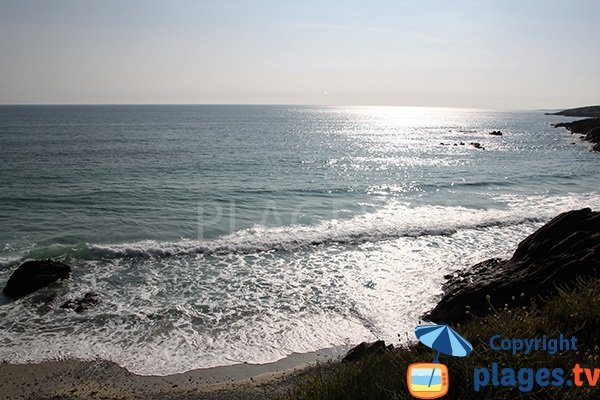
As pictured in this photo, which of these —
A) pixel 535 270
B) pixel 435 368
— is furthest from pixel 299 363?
pixel 535 270

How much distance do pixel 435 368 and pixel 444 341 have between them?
0.54 metres

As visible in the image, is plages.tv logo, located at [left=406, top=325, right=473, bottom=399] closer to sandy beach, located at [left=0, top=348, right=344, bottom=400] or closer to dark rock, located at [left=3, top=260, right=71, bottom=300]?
sandy beach, located at [left=0, top=348, right=344, bottom=400]

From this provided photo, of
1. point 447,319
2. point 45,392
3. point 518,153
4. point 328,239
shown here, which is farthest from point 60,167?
point 518,153

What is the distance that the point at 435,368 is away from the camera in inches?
207

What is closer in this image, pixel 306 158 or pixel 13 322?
pixel 13 322

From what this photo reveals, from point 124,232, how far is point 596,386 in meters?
21.8

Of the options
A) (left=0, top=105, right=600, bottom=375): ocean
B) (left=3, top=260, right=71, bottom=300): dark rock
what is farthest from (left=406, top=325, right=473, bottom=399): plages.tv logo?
(left=3, top=260, right=71, bottom=300): dark rock

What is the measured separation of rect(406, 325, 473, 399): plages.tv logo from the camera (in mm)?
4891

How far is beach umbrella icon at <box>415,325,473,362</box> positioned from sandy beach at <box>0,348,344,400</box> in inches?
188

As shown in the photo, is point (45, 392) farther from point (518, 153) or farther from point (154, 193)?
point (518, 153)

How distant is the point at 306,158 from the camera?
56.5m

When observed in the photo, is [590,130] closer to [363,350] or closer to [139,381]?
[363,350]

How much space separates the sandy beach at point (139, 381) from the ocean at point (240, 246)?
0.38 metres

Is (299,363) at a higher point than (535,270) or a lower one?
lower
